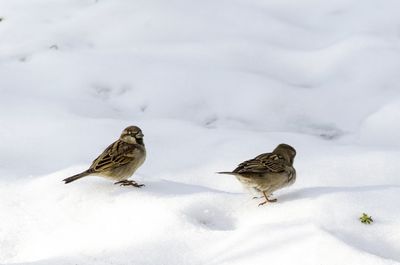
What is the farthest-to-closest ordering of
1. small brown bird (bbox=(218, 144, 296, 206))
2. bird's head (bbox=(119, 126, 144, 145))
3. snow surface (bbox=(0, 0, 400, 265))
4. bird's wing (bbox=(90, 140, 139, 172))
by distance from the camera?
bird's head (bbox=(119, 126, 144, 145))
bird's wing (bbox=(90, 140, 139, 172))
small brown bird (bbox=(218, 144, 296, 206))
snow surface (bbox=(0, 0, 400, 265))

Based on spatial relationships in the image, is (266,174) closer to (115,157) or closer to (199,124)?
(115,157)

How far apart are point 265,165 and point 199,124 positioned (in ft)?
7.89

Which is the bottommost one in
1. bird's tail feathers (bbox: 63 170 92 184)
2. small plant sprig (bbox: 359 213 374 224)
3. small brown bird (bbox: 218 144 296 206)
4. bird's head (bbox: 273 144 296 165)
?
small plant sprig (bbox: 359 213 374 224)

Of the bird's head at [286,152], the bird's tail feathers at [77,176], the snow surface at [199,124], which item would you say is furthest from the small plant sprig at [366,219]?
the bird's tail feathers at [77,176]

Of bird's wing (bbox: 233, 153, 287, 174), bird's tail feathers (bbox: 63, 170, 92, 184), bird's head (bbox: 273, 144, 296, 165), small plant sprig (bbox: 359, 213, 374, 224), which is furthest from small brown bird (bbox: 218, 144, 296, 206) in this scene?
bird's tail feathers (bbox: 63, 170, 92, 184)

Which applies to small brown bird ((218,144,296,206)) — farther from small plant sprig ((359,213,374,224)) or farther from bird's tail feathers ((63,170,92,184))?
bird's tail feathers ((63,170,92,184))

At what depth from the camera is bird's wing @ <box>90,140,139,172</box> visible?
6215 mm

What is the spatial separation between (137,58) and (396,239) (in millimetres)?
5302

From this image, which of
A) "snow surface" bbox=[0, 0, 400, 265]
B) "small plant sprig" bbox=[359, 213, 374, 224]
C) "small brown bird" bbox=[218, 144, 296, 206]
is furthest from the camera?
"small brown bird" bbox=[218, 144, 296, 206]

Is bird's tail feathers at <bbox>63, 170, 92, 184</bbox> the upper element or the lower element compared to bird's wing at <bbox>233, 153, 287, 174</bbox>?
lower

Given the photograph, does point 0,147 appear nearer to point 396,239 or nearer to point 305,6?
point 396,239

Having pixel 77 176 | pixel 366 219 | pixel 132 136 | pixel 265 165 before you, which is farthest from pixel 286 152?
pixel 77 176

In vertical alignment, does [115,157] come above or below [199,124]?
below

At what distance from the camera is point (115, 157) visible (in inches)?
250
